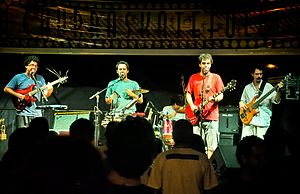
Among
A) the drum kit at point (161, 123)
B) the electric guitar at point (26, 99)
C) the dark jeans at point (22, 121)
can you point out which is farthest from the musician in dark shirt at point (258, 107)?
the dark jeans at point (22, 121)

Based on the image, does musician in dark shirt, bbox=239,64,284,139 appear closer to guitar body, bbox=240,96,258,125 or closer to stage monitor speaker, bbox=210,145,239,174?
guitar body, bbox=240,96,258,125

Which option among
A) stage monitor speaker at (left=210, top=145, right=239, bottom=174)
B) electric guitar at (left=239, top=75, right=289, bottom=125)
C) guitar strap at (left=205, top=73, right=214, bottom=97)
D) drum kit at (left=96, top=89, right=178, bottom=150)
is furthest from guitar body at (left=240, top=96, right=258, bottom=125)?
stage monitor speaker at (left=210, top=145, right=239, bottom=174)

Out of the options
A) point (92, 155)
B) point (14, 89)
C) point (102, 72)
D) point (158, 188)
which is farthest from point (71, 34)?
point (92, 155)

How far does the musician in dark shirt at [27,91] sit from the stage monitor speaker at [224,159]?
4764mm

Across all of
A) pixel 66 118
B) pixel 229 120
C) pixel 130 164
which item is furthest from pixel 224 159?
pixel 66 118

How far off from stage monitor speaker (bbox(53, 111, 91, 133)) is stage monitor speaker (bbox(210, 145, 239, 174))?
17.9ft

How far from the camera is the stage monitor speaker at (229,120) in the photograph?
11.5 m

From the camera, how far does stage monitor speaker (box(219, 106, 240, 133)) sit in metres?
11.5

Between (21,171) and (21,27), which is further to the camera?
(21,27)

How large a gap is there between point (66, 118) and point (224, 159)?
617cm

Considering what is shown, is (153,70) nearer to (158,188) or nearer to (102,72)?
(102,72)

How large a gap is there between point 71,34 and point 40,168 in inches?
338

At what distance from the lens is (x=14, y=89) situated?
10219 millimetres

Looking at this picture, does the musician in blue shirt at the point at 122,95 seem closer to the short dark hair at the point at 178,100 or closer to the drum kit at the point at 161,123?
the drum kit at the point at 161,123
